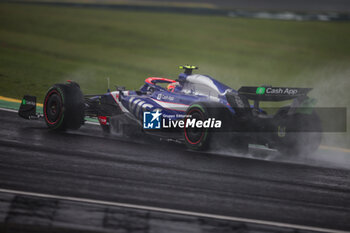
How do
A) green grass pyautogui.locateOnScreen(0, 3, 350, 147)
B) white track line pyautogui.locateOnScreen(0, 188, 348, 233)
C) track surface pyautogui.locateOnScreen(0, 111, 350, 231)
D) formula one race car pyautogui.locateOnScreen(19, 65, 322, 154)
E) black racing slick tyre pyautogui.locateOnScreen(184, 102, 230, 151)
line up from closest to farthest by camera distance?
white track line pyautogui.locateOnScreen(0, 188, 348, 233) < track surface pyautogui.locateOnScreen(0, 111, 350, 231) < black racing slick tyre pyautogui.locateOnScreen(184, 102, 230, 151) < formula one race car pyautogui.locateOnScreen(19, 65, 322, 154) < green grass pyautogui.locateOnScreen(0, 3, 350, 147)

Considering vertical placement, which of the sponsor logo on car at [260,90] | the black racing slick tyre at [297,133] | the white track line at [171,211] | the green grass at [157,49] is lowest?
→ the white track line at [171,211]

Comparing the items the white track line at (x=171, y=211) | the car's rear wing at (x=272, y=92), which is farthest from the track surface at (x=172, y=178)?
the car's rear wing at (x=272, y=92)

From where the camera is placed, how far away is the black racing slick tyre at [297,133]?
28.9 ft

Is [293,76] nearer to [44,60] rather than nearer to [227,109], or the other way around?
[44,60]

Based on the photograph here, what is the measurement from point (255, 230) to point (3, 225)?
8.57ft

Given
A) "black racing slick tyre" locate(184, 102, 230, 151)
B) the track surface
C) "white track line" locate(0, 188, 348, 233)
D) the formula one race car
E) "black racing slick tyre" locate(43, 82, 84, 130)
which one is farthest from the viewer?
"black racing slick tyre" locate(43, 82, 84, 130)

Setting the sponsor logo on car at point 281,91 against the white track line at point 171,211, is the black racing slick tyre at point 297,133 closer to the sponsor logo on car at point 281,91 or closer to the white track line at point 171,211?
the sponsor logo on car at point 281,91

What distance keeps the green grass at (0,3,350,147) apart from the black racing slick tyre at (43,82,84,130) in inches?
174

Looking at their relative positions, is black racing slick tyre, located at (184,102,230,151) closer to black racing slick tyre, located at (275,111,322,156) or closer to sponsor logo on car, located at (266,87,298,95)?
sponsor logo on car, located at (266,87,298,95)

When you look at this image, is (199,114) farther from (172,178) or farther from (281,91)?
(172,178)

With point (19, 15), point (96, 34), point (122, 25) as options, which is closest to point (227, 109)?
point (96, 34)

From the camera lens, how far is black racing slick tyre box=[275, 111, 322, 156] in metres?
8.81

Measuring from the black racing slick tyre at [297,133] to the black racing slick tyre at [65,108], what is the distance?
388 cm

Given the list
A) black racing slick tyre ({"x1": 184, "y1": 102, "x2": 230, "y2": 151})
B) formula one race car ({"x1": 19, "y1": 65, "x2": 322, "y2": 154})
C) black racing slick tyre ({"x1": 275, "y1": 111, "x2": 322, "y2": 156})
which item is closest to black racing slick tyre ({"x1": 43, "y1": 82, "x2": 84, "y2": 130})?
formula one race car ({"x1": 19, "y1": 65, "x2": 322, "y2": 154})
